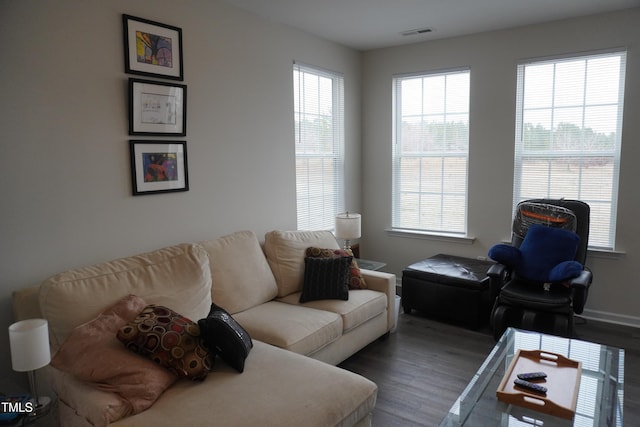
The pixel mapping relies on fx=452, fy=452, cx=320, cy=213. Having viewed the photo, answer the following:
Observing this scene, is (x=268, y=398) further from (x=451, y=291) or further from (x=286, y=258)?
(x=451, y=291)

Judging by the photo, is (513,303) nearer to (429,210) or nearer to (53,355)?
(429,210)

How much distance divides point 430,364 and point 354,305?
2.34 ft

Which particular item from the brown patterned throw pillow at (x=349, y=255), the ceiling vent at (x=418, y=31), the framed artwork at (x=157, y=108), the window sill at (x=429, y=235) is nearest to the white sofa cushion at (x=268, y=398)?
the brown patterned throw pillow at (x=349, y=255)

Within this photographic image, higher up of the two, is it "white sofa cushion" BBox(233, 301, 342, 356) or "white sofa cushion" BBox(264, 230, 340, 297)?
"white sofa cushion" BBox(264, 230, 340, 297)

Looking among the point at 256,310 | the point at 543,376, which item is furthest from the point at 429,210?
the point at 543,376

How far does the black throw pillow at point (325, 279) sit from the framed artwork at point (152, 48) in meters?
1.68

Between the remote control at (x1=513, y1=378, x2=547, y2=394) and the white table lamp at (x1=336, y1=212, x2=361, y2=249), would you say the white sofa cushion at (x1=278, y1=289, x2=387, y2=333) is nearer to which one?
the white table lamp at (x1=336, y1=212, x2=361, y2=249)

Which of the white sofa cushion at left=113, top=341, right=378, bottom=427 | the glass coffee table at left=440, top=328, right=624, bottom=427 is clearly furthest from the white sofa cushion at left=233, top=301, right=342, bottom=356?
the glass coffee table at left=440, top=328, right=624, bottom=427

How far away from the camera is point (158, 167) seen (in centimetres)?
305

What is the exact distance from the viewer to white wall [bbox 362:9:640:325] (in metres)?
3.85

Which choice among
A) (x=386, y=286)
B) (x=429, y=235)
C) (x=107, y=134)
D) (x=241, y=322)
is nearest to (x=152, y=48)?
(x=107, y=134)

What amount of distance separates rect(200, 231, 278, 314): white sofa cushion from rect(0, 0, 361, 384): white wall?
0.32m

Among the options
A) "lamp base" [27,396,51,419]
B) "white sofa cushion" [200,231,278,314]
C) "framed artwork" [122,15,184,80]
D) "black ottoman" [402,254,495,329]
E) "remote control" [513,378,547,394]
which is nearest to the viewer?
"lamp base" [27,396,51,419]

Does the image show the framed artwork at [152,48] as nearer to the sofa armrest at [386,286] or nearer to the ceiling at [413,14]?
the ceiling at [413,14]
